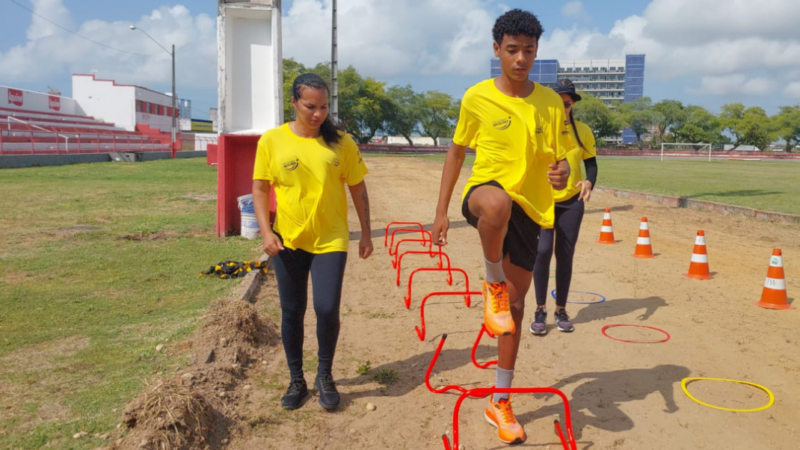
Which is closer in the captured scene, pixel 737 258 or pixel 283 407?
pixel 283 407

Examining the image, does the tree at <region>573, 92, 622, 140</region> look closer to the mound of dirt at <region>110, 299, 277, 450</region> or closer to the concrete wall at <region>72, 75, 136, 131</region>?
the concrete wall at <region>72, 75, 136, 131</region>

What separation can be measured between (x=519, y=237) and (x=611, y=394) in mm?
1509

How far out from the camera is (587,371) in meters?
4.93

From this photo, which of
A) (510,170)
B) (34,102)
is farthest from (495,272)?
(34,102)

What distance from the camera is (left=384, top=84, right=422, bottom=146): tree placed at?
8644 centimetres

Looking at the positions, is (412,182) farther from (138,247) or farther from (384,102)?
(384,102)

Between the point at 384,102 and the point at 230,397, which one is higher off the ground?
the point at 384,102

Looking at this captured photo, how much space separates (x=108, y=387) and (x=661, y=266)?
7.20m

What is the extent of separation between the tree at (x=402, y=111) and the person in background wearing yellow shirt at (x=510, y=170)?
82241 millimetres

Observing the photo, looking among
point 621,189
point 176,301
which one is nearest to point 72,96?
point 621,189

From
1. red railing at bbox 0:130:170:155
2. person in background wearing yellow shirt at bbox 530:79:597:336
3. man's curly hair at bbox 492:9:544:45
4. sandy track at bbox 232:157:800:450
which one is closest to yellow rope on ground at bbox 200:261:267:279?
sandy track at bbox 232:157:800:450

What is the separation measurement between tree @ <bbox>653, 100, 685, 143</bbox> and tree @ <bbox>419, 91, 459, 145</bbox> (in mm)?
39920

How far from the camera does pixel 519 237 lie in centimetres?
372

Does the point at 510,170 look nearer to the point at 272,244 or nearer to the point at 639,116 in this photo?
the point at 272,244
